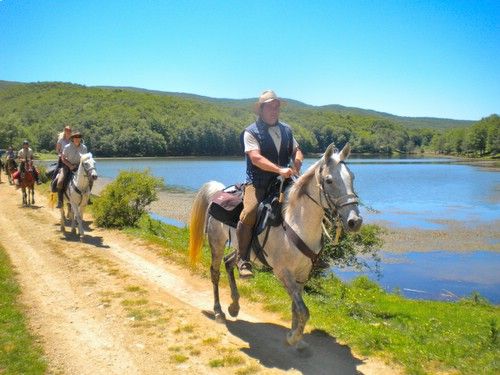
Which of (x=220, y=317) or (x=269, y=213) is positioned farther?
(x=220, y=317)

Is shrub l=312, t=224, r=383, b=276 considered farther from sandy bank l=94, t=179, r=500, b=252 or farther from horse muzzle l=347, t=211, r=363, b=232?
horse muzzle l=347, t=211, r=363, b=232

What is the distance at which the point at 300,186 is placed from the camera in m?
5.53

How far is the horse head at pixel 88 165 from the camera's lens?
42.9ft

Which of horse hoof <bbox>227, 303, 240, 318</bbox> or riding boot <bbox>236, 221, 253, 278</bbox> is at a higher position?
riding boot <bbox>236, 221, 253, 278</bbox>

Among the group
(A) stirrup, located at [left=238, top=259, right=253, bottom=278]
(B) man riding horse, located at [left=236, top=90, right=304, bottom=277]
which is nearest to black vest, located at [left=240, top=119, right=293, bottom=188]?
(B) man riding horse, located at [left=236, top=90, right=304, bottom=277]

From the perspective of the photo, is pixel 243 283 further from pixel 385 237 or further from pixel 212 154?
pixel 212 154

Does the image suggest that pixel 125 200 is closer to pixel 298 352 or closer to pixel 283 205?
pixel 283 205

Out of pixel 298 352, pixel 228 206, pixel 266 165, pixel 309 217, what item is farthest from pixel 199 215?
pixel 298 352

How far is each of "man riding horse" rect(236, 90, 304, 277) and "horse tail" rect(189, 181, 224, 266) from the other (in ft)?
5.97

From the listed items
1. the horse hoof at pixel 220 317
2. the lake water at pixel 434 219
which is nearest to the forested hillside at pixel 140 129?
the lake water at pixel 434 219

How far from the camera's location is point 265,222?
5.91 metres

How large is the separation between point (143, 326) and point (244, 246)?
2.33 m

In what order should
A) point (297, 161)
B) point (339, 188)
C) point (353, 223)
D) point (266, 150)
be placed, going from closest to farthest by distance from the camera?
1. point (353, 223)
2. point (339, 188)
3. point (266, 150)
4. point (297, 161)

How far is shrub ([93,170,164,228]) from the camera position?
15.8 meters
